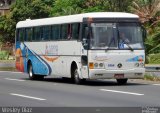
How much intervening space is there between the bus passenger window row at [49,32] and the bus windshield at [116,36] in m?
1.35

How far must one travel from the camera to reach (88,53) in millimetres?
25188

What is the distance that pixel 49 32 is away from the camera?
2950 cm

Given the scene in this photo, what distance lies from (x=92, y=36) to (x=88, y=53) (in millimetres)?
689

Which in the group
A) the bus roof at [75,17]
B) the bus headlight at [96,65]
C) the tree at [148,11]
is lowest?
the bus headlight at [96,65]

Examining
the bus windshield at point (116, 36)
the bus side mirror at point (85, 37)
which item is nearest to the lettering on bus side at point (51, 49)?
the bus side mirror at point (85, 37)

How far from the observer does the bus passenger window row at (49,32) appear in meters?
26.9

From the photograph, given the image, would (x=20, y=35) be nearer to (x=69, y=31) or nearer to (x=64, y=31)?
(x=64, y=31)

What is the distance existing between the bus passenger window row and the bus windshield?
1.35m

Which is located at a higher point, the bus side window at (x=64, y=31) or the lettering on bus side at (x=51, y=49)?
the bus side window at (x=64, y=31)

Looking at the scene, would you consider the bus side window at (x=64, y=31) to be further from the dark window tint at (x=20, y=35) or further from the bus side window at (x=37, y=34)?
the dark window tint at (x=20, y=35)

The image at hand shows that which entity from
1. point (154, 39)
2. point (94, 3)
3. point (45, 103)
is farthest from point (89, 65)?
point (94, 3)

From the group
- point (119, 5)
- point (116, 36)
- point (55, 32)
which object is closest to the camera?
point (116, 36)

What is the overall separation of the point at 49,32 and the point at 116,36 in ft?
16.7

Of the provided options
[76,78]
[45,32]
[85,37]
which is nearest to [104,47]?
[85,37]
